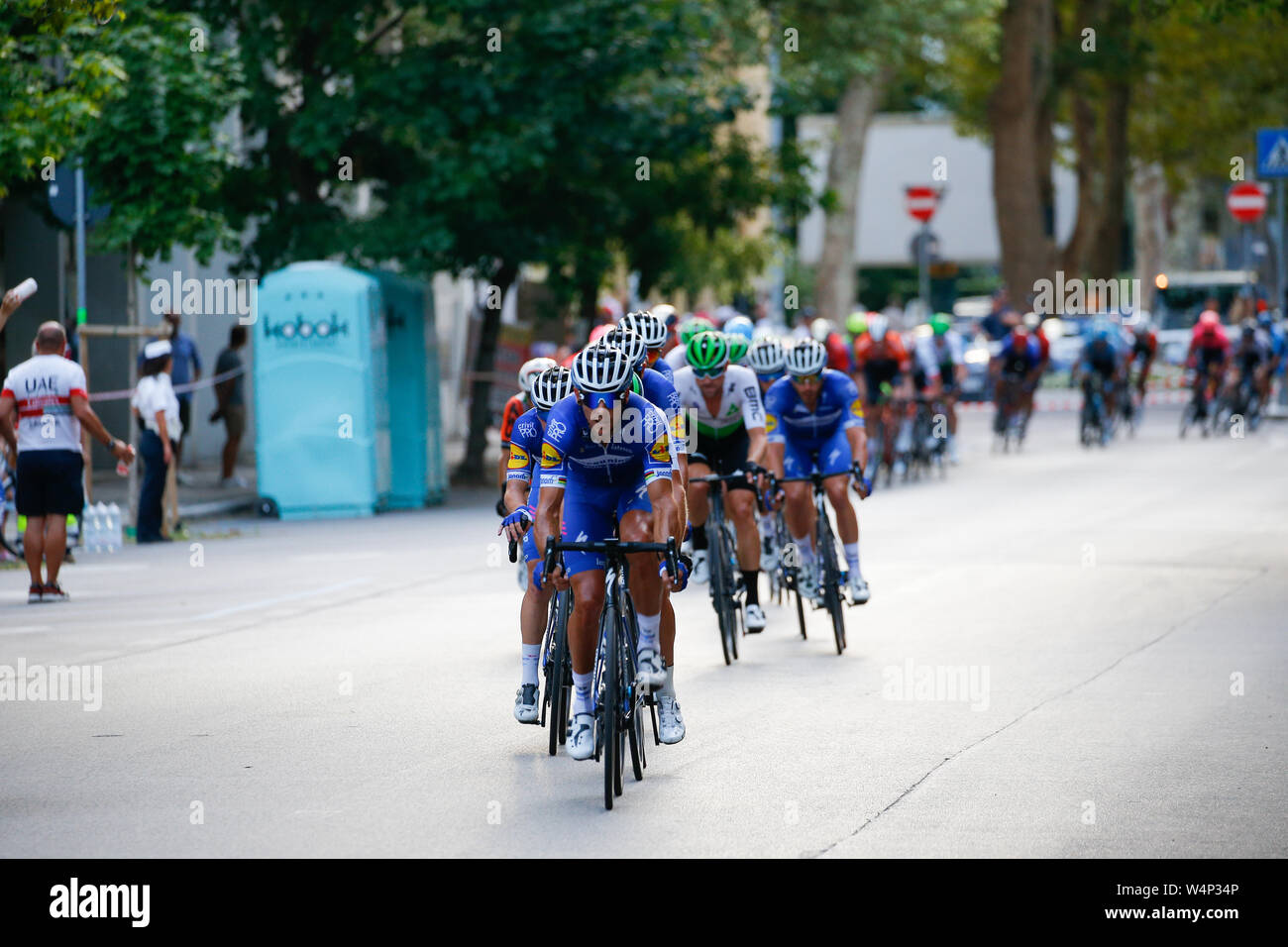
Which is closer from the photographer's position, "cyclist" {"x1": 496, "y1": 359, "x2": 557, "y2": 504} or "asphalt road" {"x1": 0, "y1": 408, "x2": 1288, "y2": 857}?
"asphalt road" {"x1": 0, "y1": 408, "x2": 1288, "y2": 857}

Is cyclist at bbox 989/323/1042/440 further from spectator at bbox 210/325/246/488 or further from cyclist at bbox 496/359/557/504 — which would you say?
cyclist at bbox 496/359/557/504

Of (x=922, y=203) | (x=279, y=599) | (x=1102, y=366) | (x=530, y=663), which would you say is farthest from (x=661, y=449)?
(x=922, y=203)

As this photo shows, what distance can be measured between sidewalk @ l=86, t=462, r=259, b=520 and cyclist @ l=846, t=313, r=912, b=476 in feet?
23.4

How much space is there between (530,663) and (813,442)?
386 cm

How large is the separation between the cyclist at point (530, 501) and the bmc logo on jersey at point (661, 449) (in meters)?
0.57

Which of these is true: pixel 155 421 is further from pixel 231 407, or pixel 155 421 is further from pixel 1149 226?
pixel 1149 226

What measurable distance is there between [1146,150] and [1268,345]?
28403 mm

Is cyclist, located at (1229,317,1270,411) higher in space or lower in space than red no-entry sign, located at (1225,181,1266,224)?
lower

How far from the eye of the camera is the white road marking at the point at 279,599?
1364 cm

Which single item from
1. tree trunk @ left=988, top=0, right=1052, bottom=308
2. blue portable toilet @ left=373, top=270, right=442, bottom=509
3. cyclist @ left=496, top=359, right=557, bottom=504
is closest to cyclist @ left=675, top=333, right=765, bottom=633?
cyclist @ left=496, top=359, right=557, bottom=504

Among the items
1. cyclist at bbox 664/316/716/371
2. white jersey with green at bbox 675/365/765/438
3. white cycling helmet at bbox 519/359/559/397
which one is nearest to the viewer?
white cycling helmet at bbox 519/359/559/397

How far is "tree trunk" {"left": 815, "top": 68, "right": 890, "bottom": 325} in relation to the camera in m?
39.9

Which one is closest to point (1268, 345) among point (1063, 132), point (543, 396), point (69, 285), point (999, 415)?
point (999, 415)

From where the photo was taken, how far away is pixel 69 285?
22219 mm
